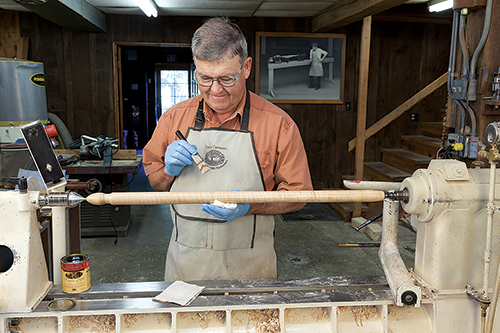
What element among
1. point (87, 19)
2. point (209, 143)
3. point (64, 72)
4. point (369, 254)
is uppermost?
point (87, 19)

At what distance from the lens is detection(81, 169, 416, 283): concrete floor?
3.46 m

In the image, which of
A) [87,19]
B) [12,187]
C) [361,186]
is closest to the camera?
[361,186]

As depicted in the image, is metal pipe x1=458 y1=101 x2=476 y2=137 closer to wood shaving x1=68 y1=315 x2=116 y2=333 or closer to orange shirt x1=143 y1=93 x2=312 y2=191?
orange shirt x1=143 y1=93 x2=312 y2=191

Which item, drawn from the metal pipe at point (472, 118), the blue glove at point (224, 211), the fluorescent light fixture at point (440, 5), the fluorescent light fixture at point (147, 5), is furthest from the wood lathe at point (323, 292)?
the fluorescent light fixture at point (440, 5)

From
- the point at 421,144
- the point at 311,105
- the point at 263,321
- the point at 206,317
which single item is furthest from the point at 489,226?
the point at 311,105

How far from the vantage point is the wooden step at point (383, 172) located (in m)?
4.75

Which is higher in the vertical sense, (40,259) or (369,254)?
(40,259)

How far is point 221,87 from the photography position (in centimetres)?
152

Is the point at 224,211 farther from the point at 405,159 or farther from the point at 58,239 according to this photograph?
the point at 405,159

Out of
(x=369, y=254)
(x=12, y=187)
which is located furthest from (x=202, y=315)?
(x=369, y=254)

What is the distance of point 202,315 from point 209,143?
73cm

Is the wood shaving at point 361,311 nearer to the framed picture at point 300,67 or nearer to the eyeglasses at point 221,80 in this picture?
the eyeglasses at point 221,80

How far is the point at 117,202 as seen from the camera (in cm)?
104

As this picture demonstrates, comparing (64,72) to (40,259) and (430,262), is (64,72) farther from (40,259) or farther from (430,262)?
(430,262)
